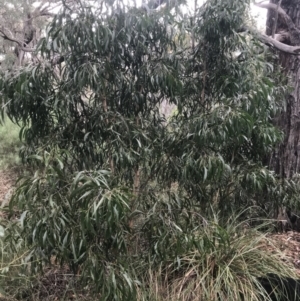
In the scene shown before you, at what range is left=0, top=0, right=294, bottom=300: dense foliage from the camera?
1.96m

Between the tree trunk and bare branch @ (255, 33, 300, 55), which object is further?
the tree trunk

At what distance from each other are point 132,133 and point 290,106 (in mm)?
2117

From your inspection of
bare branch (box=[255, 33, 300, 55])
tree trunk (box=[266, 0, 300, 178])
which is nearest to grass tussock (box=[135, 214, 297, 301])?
tree trunk (box=[266, 0, 300, 178])

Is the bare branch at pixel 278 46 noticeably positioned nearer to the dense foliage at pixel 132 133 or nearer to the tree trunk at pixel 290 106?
the dense foliage at pixel 132 133

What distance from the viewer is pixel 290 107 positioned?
3.74 meters

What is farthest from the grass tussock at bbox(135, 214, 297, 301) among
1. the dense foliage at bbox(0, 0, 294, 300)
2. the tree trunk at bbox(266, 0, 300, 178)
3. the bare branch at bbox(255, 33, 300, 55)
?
the bare branch at bbox(255, 33, 300, 55)

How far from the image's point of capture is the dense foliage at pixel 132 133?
196 cm

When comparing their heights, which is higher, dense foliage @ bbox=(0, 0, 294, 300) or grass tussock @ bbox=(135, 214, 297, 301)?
dense foliage @ bbox=(0, 0, 294, 300)

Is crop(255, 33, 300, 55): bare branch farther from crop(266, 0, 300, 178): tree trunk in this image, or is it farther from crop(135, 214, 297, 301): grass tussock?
crop(135, 214, 297, 301): grass tussock

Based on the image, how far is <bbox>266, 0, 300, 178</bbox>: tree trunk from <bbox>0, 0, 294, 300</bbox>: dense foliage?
3.18 ft

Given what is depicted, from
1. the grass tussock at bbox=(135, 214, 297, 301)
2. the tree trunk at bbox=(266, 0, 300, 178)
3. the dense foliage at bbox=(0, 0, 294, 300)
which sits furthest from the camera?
the tree trunk at bbox=(266, 0, 300, 178)

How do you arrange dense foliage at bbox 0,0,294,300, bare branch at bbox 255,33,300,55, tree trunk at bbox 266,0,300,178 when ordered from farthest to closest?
tree trunk at bbox 266,0,300,178
bare branch at bbox 255,33,300,55
dense foliage at bbox 0,0,294,300

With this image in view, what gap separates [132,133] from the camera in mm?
2348

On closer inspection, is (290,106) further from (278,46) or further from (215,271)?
(215,271)
